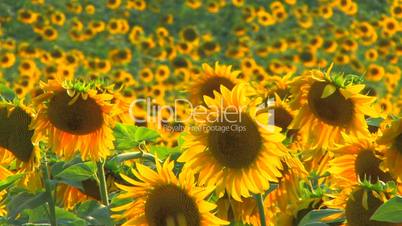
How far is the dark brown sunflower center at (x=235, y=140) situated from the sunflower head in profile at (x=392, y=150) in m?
0.28

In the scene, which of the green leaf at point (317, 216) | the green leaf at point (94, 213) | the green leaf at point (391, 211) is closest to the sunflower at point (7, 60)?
the green leaf at point (94, 213)

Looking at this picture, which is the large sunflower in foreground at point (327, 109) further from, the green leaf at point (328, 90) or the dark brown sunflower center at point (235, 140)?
the dark brown sunflower center at point (235, 140)

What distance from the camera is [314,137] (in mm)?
2152

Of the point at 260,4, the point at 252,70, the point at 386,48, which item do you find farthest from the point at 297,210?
the point at 260,4

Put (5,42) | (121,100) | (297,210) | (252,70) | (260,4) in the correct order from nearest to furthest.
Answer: (297,210) → (121,100) → (252,70) → (5,42) → (260,4)

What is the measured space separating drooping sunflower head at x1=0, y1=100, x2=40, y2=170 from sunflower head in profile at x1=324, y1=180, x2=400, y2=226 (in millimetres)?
741

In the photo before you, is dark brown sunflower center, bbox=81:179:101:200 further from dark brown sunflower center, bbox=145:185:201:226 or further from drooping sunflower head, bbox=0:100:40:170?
dark brown sunflower center, bbox=145:185:201:226

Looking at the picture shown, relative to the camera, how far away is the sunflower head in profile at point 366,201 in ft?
5.35

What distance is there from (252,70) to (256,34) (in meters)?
1.93

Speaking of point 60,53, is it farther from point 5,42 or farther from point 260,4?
point 260,4

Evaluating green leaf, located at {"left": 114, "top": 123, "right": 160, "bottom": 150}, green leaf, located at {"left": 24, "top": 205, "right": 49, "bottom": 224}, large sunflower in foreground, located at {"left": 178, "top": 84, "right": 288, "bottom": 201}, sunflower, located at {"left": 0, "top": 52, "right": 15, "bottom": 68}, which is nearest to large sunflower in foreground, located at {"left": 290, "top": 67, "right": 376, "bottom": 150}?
large sunflower in foreground, located at {"left": 178, "top": 84, "right": 288, "bottom": 201}

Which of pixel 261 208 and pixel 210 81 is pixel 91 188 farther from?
pixel 210 81

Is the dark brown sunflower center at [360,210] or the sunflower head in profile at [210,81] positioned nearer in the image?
the dark brown sunflower center at [360,210]

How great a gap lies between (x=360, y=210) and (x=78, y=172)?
635 mm
